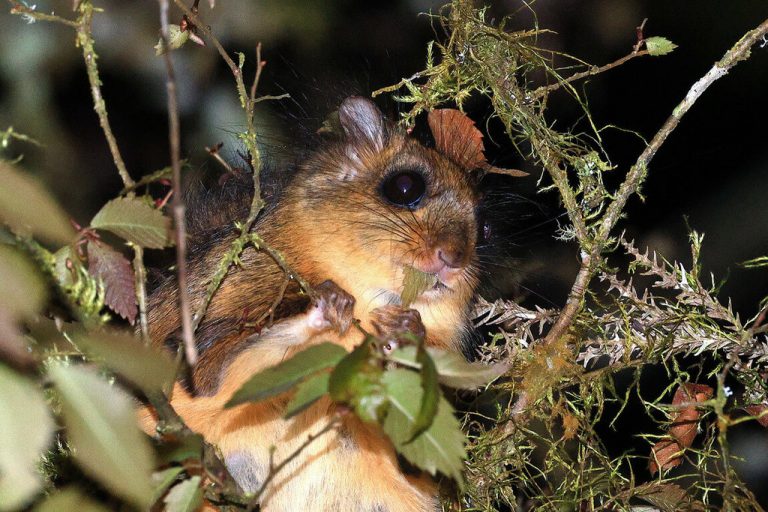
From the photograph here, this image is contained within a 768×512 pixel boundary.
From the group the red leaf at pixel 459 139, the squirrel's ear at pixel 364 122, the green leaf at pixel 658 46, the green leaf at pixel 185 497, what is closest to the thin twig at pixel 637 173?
the green leaf at pixel 658 46

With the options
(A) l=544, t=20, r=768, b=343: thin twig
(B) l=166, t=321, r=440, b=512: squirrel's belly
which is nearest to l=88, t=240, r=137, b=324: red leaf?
(B) l=166, t=321, r=440, b=512: squirrel's belly

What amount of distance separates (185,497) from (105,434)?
1.15ft

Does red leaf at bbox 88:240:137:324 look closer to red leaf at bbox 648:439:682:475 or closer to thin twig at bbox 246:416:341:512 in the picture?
thin twig at bbox 246:416:341:512

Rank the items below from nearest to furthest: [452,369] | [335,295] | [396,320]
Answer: [452,369] < [335,295] < [396,320]

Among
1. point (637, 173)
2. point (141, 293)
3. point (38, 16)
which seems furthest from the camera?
point (637, 173)

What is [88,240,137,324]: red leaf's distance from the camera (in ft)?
4.67

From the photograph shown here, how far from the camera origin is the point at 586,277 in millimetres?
2158

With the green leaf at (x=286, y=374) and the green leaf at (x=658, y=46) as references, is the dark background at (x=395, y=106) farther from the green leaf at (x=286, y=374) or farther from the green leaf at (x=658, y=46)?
the green leaf at (x=286, y=374)

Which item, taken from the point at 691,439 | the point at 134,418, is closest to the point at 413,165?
the point at 691,439

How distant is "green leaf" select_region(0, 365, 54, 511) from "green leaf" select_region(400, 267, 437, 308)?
141 centimetres

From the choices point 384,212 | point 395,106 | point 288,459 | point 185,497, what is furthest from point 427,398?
point 395,106

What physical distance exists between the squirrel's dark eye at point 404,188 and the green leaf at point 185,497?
1.36m

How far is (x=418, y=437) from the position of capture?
120 centimetres

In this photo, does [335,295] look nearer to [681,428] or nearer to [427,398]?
[681,428]
